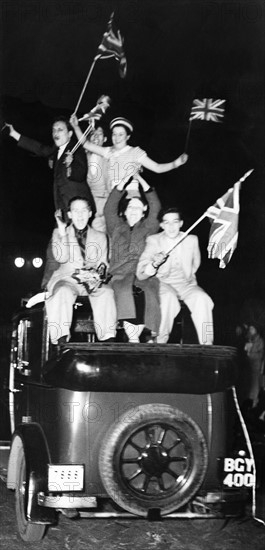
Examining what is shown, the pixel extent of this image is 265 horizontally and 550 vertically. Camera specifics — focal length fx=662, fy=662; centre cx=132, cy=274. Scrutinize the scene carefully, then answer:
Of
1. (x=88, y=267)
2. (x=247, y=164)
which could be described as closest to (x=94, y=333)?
(x=88, y=267)

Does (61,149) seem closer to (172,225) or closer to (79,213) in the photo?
(79,213)

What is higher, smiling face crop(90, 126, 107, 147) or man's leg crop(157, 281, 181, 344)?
smiling face crop(90, 126, 107, 147)

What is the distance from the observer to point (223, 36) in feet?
12.6

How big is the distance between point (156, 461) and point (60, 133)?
1.74 m

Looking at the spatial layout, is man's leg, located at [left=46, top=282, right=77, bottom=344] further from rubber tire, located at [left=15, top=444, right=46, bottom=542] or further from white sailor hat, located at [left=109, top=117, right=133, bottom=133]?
white sailor hat, located at [left=109, top=117, right=133, bottom=133]

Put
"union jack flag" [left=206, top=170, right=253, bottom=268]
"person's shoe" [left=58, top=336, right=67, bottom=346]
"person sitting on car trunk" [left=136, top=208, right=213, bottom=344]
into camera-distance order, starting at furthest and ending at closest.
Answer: "union jack flag" [left=206, top=170, right=253, bottom=268] < "person sitting on car trunk" [left=136, top=208, right=213, bottom=344] < "person's shoe" [left=58, top=336, right=67, bottom=346]

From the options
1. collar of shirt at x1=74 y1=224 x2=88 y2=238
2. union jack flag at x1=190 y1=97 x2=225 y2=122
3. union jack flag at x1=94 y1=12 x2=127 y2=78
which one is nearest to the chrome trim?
collar of shirt at x1=74 y1=224 x2=88 y2=238

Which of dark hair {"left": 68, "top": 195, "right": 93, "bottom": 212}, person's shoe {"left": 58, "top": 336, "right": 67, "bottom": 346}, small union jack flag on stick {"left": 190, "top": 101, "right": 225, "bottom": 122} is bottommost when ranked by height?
person's shoe {"left": 58, "top": 336, "right": 67, "bottom": 346}

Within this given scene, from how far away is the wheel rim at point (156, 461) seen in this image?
324 centimetres

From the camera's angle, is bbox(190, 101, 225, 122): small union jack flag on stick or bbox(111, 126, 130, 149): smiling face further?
bbox(190, 101, 225, 122): small union jack flag on stick

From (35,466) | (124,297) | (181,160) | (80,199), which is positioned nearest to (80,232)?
(80,199)

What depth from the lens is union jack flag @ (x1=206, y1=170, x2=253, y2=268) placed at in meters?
3.51

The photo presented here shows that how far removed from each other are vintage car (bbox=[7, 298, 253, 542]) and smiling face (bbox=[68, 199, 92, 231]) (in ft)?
1.47

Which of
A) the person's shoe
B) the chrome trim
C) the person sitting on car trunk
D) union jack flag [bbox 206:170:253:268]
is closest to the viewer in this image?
the chrome trim
